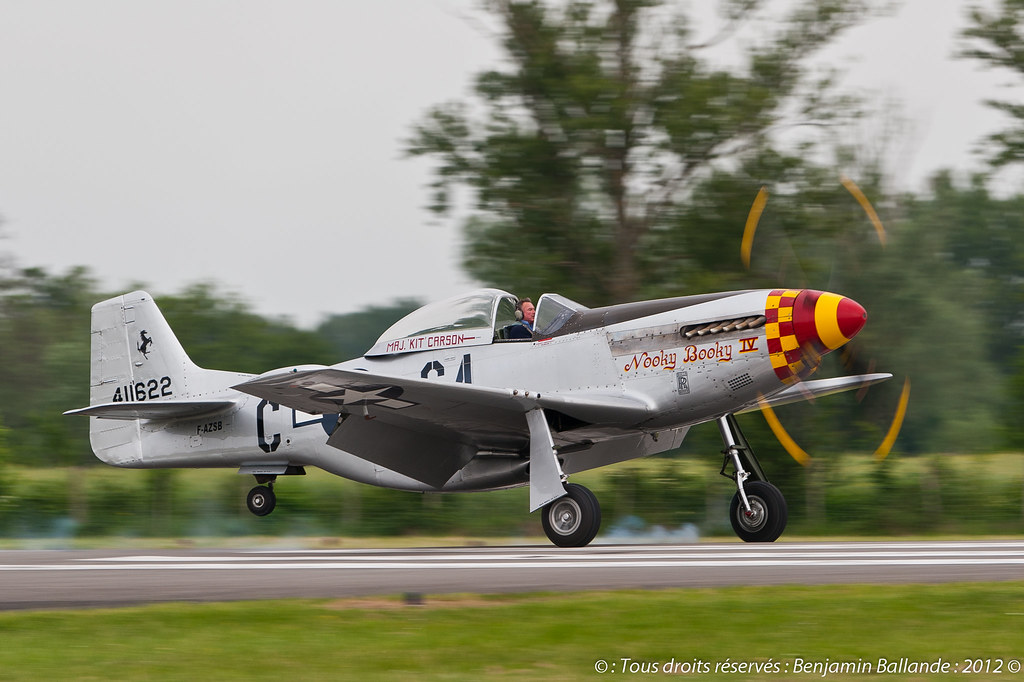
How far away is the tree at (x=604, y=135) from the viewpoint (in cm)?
2022

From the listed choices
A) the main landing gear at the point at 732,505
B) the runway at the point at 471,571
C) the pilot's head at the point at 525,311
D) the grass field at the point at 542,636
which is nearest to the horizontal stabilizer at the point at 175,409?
the runway at the point at 471,571

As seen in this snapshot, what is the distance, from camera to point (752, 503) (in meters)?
11.6

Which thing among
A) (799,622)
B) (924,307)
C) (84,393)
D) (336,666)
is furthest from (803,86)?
(84,393)

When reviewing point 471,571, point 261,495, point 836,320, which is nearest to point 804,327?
point 836,320

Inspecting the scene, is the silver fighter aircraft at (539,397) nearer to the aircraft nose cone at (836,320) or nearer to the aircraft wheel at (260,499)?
the aircraft nose cone at (836,320)

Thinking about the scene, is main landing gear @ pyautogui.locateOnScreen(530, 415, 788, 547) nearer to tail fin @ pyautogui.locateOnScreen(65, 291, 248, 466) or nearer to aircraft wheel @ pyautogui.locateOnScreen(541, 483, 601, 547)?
aircraft wheel @ pyautogui.locateOnScreen(541, 483, 601, 547)

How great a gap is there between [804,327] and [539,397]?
2582mm

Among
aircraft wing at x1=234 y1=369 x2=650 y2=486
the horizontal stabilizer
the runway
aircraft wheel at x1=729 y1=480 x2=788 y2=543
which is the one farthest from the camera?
the horizontal stabilizer

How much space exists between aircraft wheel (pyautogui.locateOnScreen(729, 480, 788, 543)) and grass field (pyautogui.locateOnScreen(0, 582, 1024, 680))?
5086mm

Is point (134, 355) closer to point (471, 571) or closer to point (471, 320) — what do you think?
point (471, 320)

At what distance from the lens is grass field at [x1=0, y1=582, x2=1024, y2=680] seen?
15.3ft

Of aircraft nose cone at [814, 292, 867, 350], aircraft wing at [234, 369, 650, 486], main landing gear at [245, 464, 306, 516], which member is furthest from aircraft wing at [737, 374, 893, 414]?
main landing gear at [245, 464, 306, 516]

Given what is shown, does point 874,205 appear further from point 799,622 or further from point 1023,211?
point 799,622

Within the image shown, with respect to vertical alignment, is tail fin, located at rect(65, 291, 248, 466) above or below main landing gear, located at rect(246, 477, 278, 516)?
above
